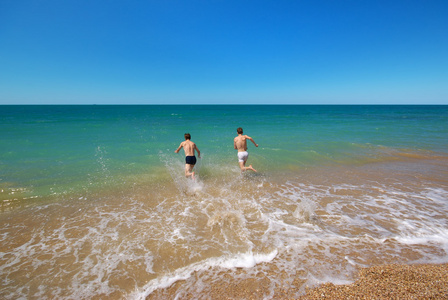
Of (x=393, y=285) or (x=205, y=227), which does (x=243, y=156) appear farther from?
(x=393, y=285)

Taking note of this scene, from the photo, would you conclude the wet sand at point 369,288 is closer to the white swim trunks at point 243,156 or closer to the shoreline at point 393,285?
the shoreline at point 393,285

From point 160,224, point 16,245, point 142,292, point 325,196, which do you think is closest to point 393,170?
point 325,196

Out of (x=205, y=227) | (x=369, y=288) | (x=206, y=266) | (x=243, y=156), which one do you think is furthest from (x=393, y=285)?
(x=243, y=156)

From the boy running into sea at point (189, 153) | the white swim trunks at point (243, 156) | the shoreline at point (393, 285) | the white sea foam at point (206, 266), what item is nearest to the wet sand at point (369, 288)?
the shoreline at point (393, 285)

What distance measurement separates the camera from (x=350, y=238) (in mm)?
4027

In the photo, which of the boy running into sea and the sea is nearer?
the sea

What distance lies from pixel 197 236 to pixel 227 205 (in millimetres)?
1568

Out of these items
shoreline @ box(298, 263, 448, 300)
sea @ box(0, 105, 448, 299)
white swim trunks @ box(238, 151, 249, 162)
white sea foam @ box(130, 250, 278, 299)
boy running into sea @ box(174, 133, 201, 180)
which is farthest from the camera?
white swim trunks @ box(238, 151, 249, 162)

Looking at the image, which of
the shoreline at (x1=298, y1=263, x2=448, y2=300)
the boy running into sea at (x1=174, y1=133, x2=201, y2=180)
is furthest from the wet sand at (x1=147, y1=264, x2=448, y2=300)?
the boy running into sea at (x1=174, y1=133, x2=201, y2=180)

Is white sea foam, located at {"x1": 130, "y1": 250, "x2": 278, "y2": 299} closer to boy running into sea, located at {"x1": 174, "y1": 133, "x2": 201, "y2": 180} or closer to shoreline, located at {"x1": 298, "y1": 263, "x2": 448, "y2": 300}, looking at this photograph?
shoreline, located at {"x1": 298, "y1": 263, "x2": 448, "y2": 300}

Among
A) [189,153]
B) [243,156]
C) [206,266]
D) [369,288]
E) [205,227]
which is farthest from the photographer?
[243,156]

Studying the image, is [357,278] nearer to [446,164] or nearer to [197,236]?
[197,236]

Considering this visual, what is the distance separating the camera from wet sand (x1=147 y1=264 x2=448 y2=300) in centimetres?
267

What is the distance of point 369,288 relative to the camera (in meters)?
2.80
